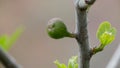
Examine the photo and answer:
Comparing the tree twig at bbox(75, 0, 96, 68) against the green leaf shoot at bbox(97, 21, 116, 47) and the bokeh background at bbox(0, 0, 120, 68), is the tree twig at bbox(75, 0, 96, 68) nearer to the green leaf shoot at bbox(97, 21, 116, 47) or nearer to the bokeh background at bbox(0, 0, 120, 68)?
the green leaf shoot at bbox(97, 21, 116, 47)

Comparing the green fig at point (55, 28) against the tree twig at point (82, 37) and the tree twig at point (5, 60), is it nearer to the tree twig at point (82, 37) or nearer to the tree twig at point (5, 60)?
the tree twig at point (82, 37)

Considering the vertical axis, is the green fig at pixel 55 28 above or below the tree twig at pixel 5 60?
above

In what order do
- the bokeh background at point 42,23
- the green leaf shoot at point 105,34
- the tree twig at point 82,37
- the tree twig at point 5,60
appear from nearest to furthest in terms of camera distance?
1. the tree twig at point 82,37
2. the green leaf shoot at point 105,34
3. the tree twig at point 5,60
4. the bokeh background at point 42,23

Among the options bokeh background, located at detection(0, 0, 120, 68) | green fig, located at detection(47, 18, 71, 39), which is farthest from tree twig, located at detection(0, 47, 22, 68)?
bokeh background, located at detection(0, 0, 120, 68)

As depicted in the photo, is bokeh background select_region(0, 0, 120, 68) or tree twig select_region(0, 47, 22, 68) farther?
bokeh background select_region(0, 0, 120, 68)

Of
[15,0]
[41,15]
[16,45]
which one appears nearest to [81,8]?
[16,45]

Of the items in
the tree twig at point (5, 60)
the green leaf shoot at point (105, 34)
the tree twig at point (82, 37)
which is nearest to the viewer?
the tree twig at point (82, 37)

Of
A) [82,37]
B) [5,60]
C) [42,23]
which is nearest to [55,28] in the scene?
[82,37]

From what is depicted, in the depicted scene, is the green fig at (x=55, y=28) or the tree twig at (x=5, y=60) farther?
the tree twig at (x=5, y=60)

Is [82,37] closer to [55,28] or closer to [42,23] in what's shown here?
[55,28]

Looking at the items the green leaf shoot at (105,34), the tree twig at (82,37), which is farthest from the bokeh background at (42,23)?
the tree twig at (82,37)
